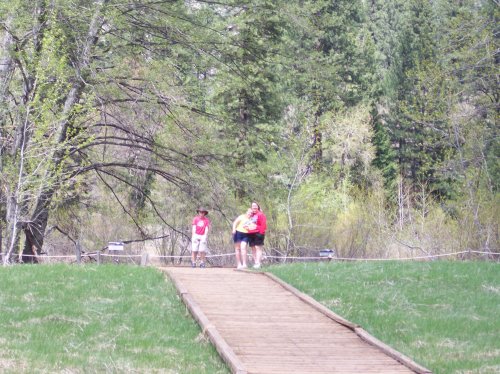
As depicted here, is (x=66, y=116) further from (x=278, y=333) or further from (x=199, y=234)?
(x=278, y=333)

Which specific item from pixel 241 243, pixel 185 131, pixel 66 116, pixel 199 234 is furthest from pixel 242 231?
pixel 66 116

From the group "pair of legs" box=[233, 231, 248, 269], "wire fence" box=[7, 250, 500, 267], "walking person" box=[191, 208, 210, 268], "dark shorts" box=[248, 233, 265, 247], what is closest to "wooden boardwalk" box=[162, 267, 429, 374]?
"pair of legs" box=[233, 231, 248, 269]

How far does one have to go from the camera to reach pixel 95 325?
474 inches

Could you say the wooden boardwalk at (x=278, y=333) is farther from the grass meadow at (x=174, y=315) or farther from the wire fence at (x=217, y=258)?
the wire fence at (x=217, y=258)

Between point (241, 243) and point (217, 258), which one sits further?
point (217, 258)

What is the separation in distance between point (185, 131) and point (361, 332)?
46.6ft

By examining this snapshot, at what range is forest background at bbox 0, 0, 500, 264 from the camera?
72.8ft

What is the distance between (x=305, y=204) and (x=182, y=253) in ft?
18.0

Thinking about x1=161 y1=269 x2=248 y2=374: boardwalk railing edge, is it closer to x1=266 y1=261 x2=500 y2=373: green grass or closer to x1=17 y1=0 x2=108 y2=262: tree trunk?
x1=266 y1=261 x2=500 y2=373: green grass

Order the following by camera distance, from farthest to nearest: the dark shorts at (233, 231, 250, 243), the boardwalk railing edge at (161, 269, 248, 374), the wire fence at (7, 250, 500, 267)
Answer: the wire fence at (7, 250, 500, 267)
the dark shorts at (233, 231, 250, 243)
the boardwalk railing edge at (161, 269, 248, 374)

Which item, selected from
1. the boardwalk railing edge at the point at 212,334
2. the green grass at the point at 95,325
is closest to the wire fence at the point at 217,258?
the green grass at the point at 95,325

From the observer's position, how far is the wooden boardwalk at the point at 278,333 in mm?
9852

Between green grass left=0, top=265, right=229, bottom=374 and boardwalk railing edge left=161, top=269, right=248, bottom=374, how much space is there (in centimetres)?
12

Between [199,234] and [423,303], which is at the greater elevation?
[199,234]
